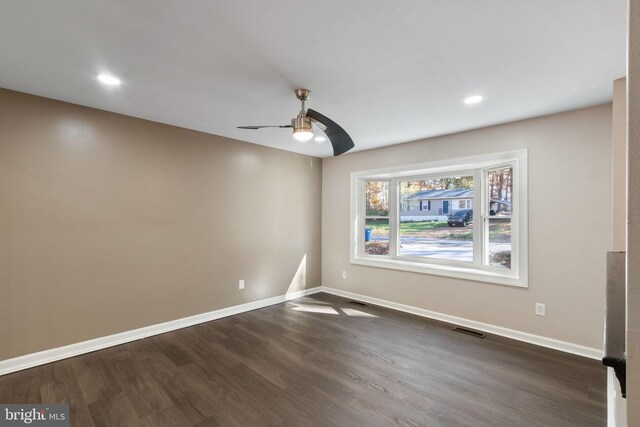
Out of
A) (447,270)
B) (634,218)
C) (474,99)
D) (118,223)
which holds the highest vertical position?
(474,99)

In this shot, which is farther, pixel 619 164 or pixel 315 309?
pixel 315 309

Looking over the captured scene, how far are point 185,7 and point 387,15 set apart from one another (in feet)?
3.62

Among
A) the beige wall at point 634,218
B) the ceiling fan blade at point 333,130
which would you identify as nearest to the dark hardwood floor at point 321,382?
the beige wall at point 634,218

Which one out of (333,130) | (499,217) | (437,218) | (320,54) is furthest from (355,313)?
(320,54)

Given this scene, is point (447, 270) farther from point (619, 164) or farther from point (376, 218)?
point (619, 164)

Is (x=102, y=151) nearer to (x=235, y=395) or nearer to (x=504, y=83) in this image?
(x=235, y=395)

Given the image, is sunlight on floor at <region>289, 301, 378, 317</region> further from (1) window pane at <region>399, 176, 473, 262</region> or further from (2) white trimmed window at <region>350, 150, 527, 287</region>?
(1) window pane at <region>399, 176, 473, 262</region>

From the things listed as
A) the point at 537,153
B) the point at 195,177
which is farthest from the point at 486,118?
the point at 195,177

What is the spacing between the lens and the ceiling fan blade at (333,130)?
224cm

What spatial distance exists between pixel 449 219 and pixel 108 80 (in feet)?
13.9

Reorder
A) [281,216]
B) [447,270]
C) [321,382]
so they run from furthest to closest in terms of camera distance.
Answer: [281,216]
[447,270]
[321,382]

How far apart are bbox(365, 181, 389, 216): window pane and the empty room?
35cm

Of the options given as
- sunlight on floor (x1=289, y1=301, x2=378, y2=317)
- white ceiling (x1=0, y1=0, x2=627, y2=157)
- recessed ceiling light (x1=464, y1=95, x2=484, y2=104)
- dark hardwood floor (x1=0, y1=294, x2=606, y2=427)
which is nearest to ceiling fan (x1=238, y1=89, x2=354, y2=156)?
white ceiling (x1=0, y1=0, x2=627, y2=157)

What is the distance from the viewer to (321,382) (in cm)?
250
